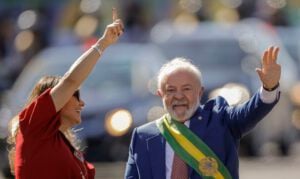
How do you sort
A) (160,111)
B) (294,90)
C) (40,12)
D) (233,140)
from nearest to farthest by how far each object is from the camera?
(233,140) → (160,111) → (294,90) → (40,12)

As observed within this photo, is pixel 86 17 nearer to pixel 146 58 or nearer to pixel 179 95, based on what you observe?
pixel 146 58

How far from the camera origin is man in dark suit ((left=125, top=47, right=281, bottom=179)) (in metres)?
8.22

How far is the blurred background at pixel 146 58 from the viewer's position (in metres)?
18.6

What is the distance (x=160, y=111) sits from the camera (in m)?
18.1

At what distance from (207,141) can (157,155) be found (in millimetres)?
316

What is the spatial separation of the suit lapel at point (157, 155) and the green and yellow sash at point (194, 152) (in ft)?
0.16

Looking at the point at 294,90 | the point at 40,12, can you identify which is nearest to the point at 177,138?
the point at 294,90

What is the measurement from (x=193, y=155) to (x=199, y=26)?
14.6 meters

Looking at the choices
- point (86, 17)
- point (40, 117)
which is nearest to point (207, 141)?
point (40, 117)

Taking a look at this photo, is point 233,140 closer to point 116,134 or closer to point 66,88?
point 66,88

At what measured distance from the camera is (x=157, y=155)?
8273 millimetres

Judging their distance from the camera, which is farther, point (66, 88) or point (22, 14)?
point (22, 14)

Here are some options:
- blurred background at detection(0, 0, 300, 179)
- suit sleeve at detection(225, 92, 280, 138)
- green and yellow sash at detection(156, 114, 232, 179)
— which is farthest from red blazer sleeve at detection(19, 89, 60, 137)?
blurred background at detection(0, 0, 300, 179)

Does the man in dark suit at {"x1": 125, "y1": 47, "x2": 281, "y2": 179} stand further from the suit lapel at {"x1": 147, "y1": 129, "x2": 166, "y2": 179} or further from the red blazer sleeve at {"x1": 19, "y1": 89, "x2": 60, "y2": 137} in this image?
the red blazer sleeve at {"x1": 19, "y1": 89, "x2": 60, "y2": 137}
